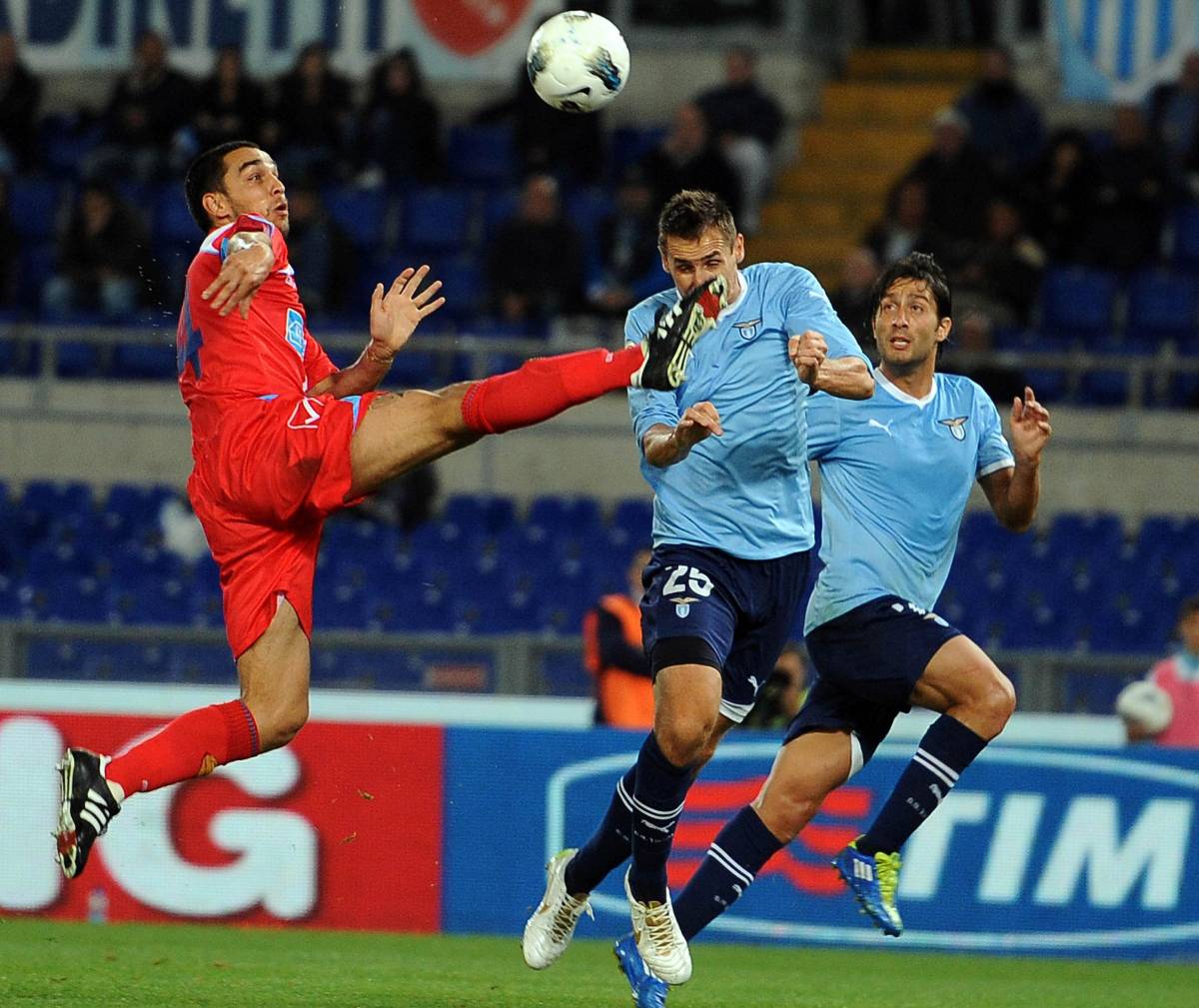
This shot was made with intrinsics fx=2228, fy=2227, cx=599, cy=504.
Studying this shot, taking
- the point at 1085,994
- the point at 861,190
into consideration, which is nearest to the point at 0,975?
the point at 1085,994

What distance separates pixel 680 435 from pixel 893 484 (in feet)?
3.74

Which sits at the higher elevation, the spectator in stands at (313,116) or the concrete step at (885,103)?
the concrete step at (885,103)

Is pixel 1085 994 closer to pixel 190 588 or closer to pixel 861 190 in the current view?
pixel 190 588

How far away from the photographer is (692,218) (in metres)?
6.99

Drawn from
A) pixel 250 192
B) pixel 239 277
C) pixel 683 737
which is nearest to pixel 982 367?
pixel 250 192

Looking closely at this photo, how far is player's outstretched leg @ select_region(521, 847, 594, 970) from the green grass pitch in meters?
0.19

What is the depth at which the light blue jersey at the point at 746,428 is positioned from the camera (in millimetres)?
7121

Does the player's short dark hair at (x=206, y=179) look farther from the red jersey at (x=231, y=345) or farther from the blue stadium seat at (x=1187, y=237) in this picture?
the blue stadium seat at (x=1187, y=237)

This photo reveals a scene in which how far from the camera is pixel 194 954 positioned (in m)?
9.03

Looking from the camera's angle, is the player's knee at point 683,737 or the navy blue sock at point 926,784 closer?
the player's knee at point 683,737

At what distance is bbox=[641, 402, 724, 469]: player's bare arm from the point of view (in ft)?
21.3

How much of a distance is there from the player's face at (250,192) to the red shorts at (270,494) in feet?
2.25

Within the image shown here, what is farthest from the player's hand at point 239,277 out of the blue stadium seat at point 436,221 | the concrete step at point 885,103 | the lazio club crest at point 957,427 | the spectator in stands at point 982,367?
the concrete step at point 885,103

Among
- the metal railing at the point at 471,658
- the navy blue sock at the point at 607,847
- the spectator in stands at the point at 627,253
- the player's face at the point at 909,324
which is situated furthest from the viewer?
the spectator in stands at the point at 627,253
